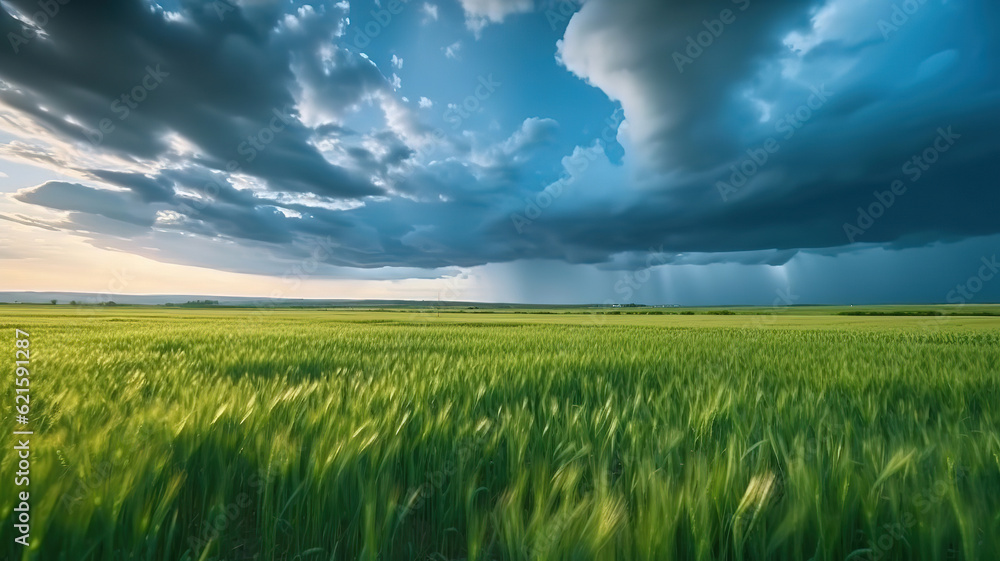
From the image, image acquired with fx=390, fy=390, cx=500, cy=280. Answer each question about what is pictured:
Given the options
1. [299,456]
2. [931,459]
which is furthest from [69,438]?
[931,459]

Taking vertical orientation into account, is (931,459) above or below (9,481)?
below

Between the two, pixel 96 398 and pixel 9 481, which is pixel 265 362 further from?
pixel 9 481

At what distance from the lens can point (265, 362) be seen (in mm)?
5812

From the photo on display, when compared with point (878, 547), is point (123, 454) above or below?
above

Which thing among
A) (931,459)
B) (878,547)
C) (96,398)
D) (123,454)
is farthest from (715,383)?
(96,398)

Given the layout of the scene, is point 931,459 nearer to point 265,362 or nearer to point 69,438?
point 69,438

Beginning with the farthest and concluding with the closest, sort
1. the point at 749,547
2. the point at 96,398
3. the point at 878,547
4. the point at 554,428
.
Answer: the point at 96,398, the point at 554,428, the point at 749,547, the point at 878,547

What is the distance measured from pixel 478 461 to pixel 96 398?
3166 millimetres

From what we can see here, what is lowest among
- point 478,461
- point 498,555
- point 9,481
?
point 498,555

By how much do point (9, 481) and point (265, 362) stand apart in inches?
187

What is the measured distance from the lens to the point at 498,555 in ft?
4.94

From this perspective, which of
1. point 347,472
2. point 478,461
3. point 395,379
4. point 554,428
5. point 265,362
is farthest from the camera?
point 265,362

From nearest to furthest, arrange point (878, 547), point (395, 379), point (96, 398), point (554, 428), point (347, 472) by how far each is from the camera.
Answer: point (878, 547) < point (347, 472) < point (554, 428) < point (96, 398) < point (395, 379)

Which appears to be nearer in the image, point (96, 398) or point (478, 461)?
point (478, 461)
